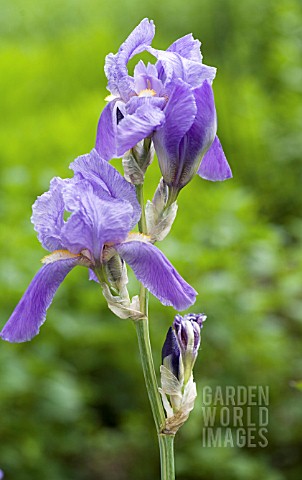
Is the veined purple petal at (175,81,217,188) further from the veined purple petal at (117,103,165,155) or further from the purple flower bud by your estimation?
the purple flower bud

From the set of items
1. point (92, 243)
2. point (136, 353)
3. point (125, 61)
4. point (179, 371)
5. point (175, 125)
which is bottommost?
point (179, 371)

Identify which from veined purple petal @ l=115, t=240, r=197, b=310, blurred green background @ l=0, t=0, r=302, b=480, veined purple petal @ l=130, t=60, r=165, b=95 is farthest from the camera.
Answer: blurred green background @ l=0, t=0, r=302, b=480

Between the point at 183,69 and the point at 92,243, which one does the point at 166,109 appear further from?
the point at 92,243

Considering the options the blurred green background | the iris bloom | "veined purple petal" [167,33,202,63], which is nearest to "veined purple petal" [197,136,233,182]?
the iris bloom

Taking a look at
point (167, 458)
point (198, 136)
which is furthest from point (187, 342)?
point (198, 136)

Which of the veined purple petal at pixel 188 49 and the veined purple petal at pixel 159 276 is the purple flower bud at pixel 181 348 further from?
the veined purple petal at pixel 188 49

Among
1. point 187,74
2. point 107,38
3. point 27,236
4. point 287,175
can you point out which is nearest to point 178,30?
point 107,38
